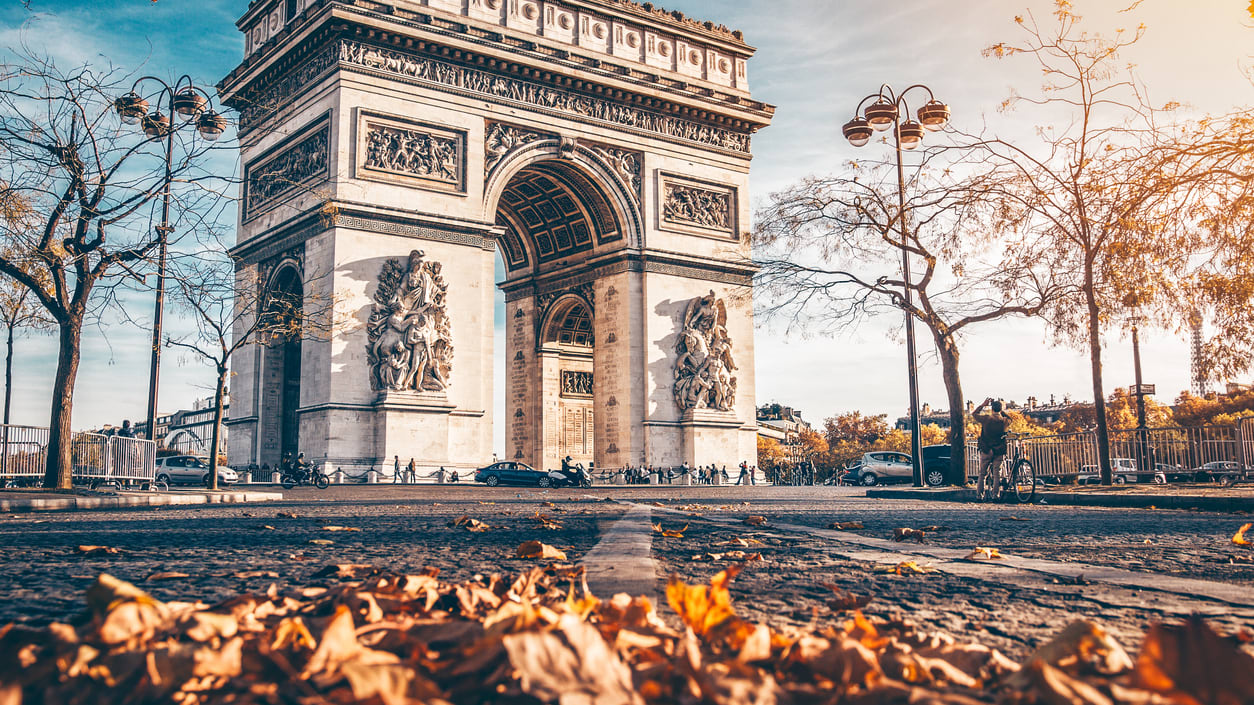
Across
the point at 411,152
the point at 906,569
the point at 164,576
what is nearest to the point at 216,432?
the point at 411,152

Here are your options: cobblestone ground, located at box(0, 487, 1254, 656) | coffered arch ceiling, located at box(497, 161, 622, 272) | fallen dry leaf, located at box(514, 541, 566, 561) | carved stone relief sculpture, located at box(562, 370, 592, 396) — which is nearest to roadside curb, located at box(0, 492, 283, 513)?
cobblestone ground, located at box(0, 487, 1254, 656)

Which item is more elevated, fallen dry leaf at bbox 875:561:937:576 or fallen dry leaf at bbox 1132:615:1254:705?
fallen dry leaf at bbox 1132:615:1254:705

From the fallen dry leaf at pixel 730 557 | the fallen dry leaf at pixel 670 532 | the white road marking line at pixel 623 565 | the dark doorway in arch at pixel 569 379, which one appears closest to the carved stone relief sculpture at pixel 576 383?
the dark doorway in arch at pixel 569 379

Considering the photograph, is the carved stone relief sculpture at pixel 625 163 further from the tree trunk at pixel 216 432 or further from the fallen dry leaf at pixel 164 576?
the fallen dry leaf at pixel 164 576

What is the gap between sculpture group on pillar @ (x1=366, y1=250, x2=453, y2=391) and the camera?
25.0 meters

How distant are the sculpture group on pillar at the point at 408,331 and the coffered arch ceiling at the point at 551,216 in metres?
5.92

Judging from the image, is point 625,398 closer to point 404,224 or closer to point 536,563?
point 404,224

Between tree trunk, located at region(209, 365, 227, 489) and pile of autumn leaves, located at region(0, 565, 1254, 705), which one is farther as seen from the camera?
tree trunk, located at region(209, 365, 227, 489)

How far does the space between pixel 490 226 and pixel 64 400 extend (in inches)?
590

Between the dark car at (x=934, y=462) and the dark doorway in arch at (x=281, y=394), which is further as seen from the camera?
the dark car at (x=934, y=462)

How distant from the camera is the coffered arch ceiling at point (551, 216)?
30.7m

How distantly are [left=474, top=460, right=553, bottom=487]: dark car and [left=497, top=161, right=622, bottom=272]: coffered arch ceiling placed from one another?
8096 mm

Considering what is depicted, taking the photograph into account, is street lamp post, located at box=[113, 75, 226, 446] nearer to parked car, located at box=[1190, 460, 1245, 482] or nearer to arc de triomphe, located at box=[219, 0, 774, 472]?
arc de triomphe, located at box=[219, 0, 774, 472]

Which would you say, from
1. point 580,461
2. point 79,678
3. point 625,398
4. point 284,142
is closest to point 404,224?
point 284,142
